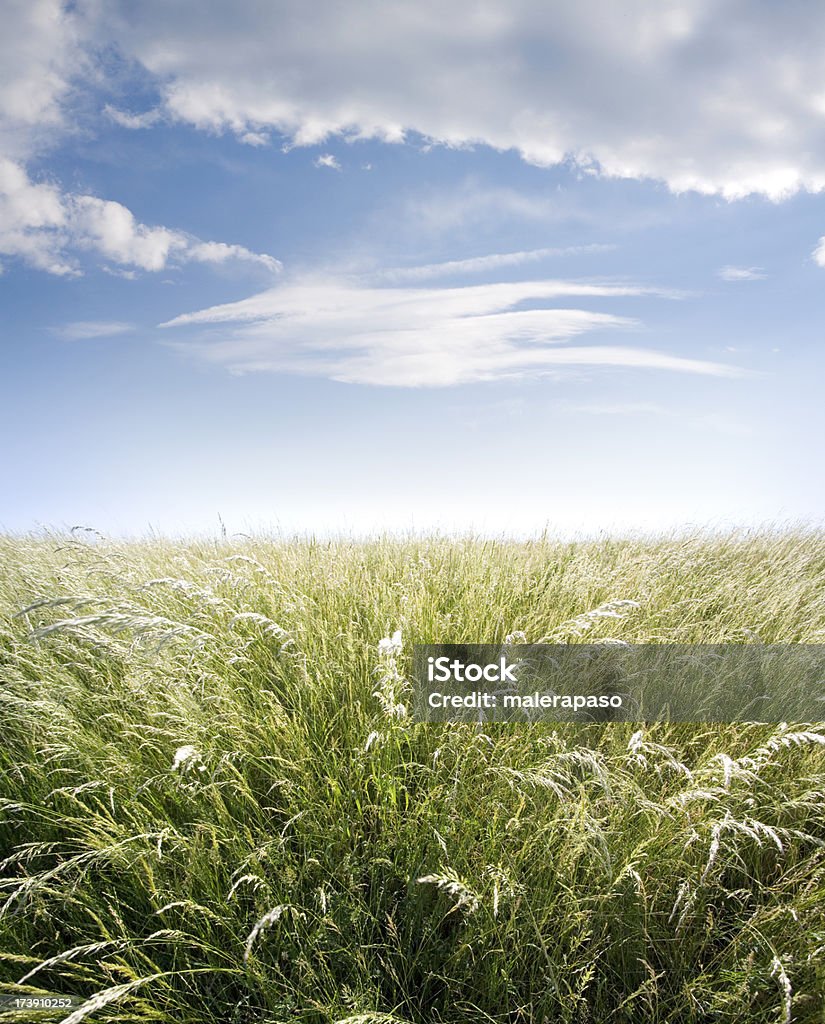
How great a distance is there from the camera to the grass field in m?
1.75

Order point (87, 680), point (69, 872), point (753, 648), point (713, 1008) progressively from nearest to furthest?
point (713, 1008) < point (69, 872) < point (87, 680) < point (753, 648)

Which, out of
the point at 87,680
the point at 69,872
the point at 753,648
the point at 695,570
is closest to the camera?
the point at 69,872

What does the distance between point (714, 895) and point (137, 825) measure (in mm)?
1870

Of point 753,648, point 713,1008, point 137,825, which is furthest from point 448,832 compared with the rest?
point 753,648

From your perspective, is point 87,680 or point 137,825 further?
point 87,680

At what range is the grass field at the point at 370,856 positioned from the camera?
1750 millimetres

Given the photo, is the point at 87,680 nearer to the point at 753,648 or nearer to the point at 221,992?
the point at 221,992

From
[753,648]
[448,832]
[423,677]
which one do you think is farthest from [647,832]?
[753,648]

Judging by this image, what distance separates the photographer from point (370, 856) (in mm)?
2084

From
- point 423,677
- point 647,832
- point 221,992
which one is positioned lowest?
point 221,992

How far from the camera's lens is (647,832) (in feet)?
6.70

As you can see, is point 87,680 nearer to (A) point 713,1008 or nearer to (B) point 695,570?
(A) point 713,1008

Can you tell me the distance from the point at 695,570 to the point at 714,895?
12.3ft

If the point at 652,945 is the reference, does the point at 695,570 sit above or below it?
above
